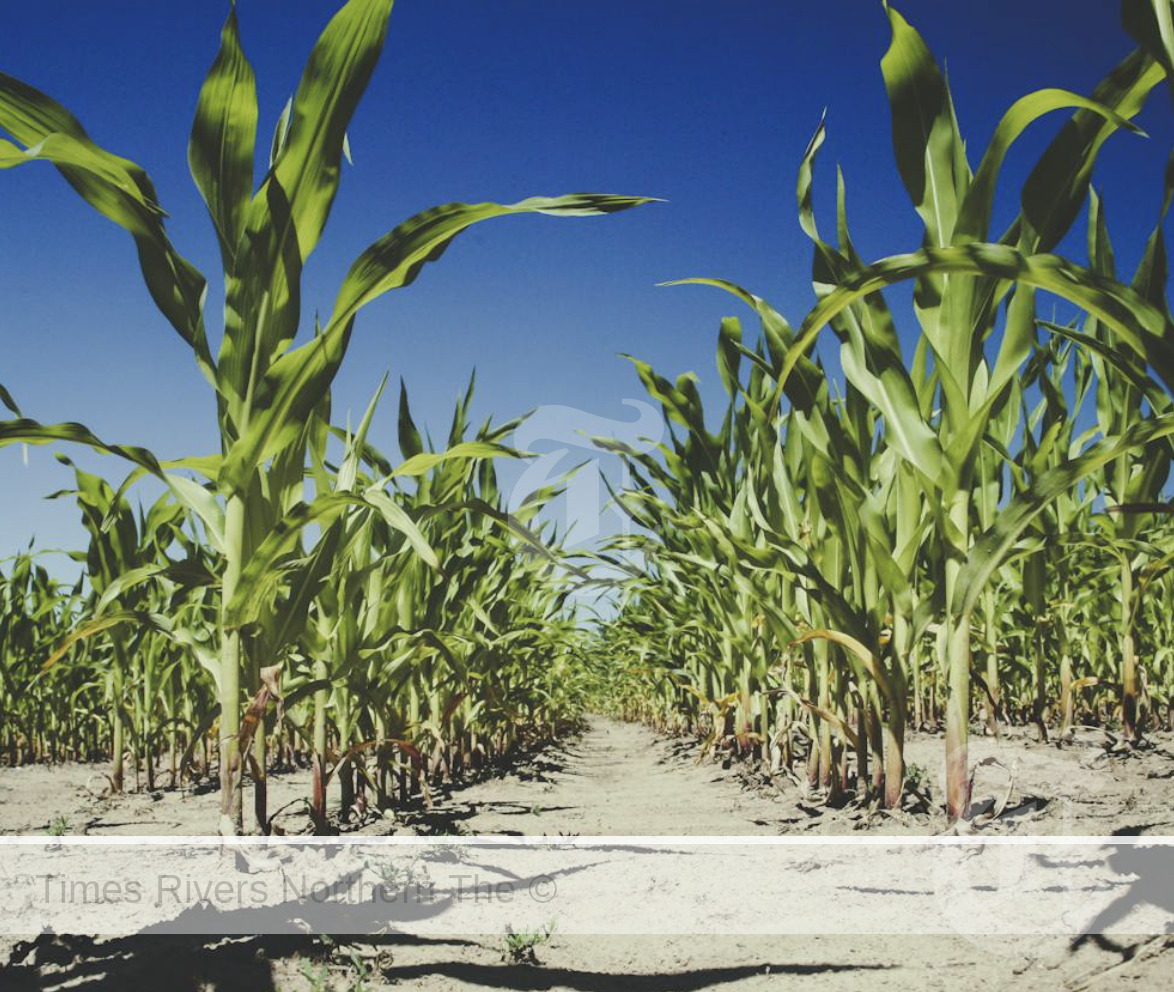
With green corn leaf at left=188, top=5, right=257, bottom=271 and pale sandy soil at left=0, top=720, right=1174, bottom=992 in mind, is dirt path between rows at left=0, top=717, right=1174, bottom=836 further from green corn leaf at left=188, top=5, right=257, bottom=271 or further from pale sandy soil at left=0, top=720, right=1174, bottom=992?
green corn leaf at left=188, top=5, right=257, bottom=271

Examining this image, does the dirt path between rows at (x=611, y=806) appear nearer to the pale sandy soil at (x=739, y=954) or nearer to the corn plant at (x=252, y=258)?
the pale sandy soil at (x=739, y=954)

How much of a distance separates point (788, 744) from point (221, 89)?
2463mm

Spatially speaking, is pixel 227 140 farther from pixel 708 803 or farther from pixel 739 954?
pixel 708 803
